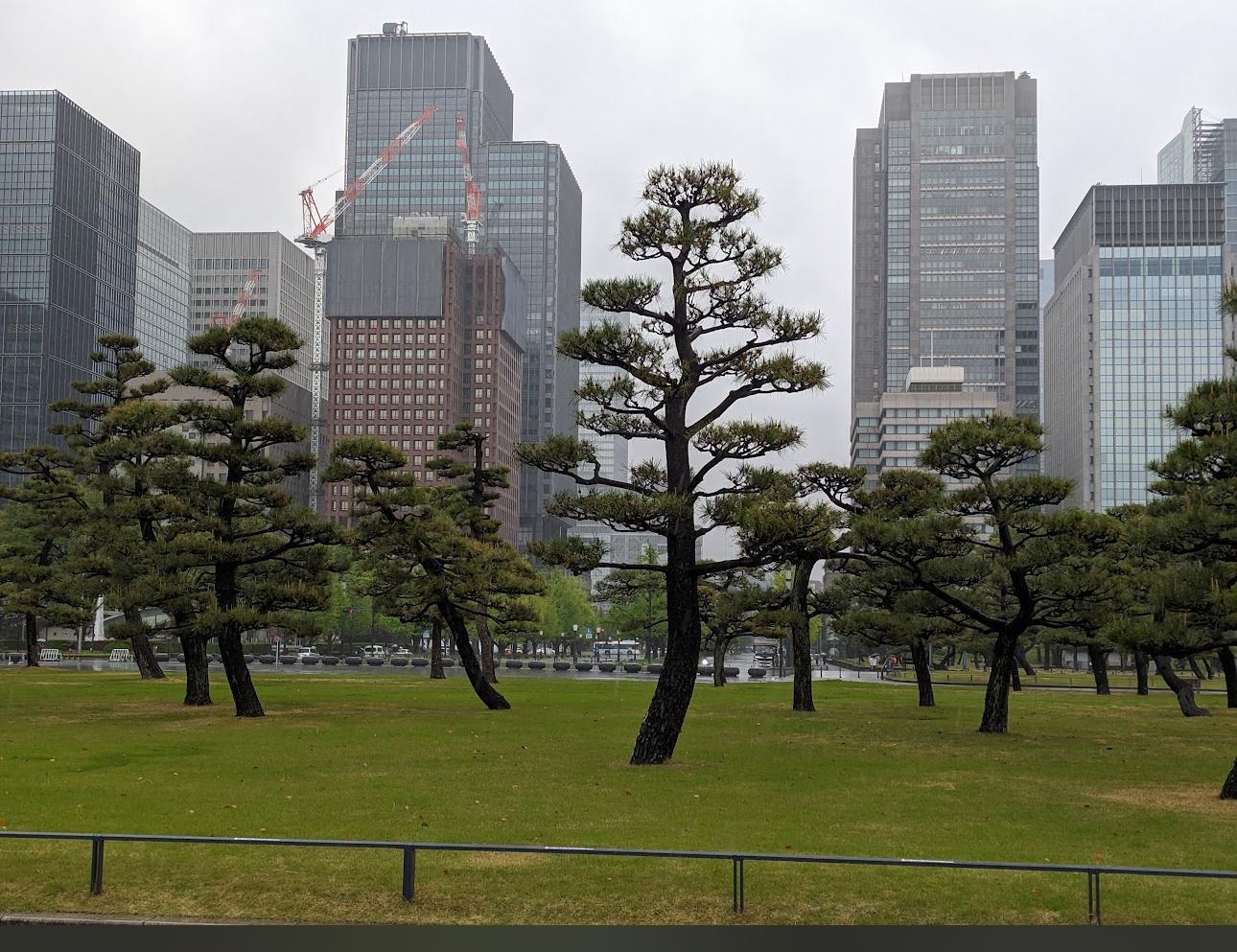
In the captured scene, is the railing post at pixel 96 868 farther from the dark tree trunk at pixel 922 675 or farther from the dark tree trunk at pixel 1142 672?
the dark tree trunk at pixel 1142 672

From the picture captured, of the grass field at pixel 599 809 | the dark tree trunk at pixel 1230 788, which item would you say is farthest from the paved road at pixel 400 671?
the dark tree trunk at pixel 1230 788

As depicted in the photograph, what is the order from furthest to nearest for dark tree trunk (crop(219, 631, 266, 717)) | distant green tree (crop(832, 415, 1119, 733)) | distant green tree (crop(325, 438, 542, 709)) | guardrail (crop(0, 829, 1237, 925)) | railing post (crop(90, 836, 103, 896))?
distant green tree (crop(325, 438, 542, 709)) < dark tree trunk (crop(219, 631, 266, 717)) < distant green tree (crop(832, 415, 1119, 733)) < railing post (crop(90, 836, 103, 896)) < guardrail (crop(0, 829, 1237, 925))

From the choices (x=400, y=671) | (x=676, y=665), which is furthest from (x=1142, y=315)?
(x=676, y=665)

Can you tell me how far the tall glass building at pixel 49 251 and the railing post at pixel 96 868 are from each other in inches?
6719

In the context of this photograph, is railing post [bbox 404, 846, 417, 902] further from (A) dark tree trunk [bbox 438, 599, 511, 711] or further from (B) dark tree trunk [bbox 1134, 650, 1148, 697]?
(B) dark tree trunk [bbox 1134, 650, 1148, 697]

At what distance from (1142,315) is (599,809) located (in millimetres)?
201020

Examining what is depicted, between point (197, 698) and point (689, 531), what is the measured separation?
2439cm

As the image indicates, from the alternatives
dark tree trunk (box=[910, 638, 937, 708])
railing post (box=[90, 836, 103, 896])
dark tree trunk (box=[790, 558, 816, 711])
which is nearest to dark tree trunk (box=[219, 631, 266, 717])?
dark tree trunk (box=[790, 558, 816, 711])

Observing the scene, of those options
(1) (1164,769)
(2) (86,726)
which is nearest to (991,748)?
(1) (1164,769)

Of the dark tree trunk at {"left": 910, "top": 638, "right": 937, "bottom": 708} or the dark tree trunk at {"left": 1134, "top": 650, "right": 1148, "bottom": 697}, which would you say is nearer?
the dark tree trunk at {"left": 910, "top": 638, "right": 937, "bottom": 708}

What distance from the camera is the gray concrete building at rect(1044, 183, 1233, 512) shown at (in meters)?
195

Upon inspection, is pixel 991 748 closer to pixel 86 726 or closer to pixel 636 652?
pixel 86 726

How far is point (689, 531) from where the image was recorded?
83.7 ft

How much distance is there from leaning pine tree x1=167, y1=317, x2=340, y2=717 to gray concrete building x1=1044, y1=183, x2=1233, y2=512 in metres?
180
